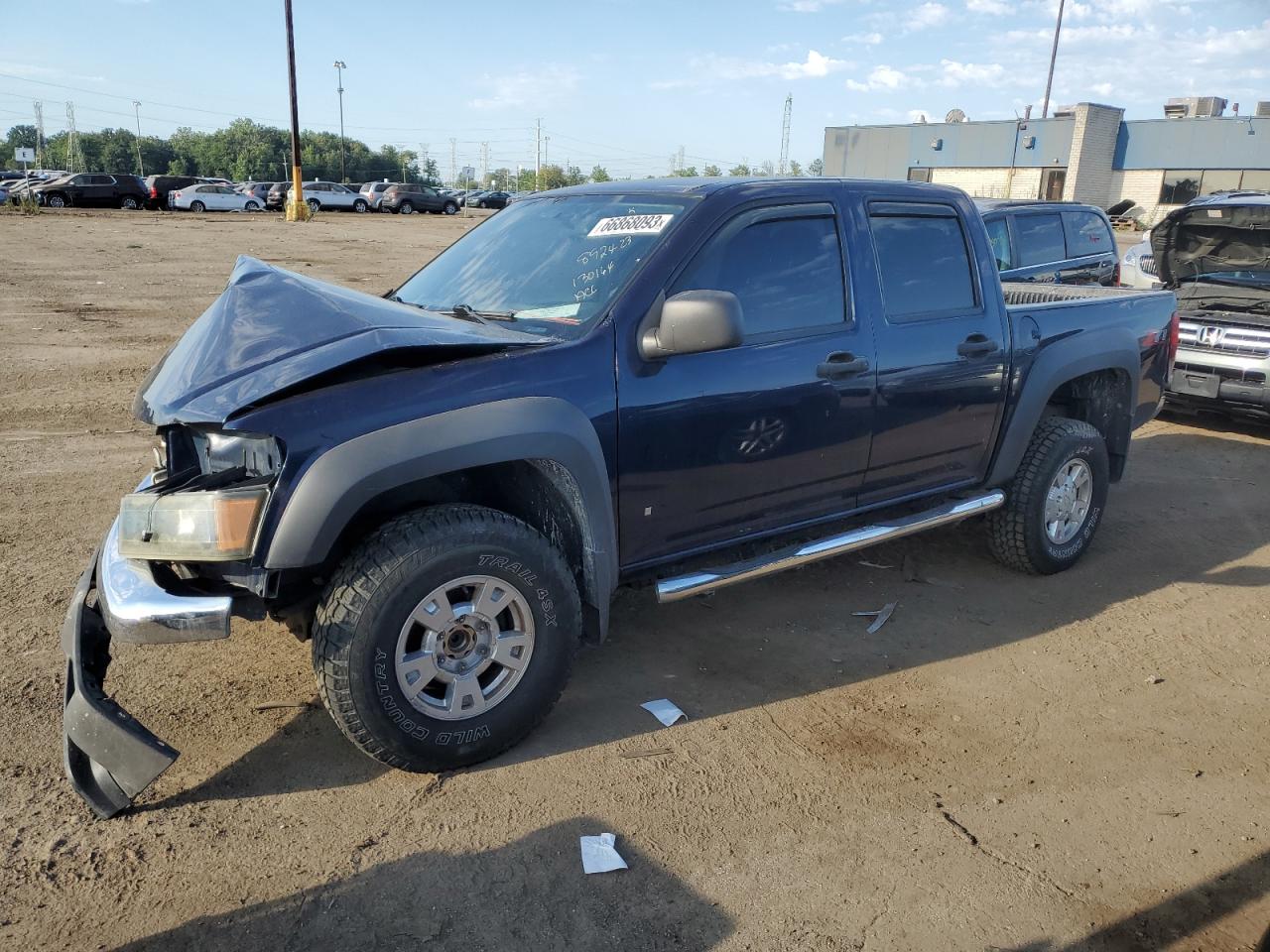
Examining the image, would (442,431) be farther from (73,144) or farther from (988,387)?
(73,144)

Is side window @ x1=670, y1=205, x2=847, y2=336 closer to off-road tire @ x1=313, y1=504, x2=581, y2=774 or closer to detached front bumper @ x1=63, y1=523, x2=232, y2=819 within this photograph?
off-road tire @ x1=313, y1=504, x2=581, y2=774

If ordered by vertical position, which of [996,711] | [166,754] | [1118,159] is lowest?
[996,711]

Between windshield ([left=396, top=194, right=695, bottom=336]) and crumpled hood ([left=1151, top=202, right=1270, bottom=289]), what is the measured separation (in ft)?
21.4

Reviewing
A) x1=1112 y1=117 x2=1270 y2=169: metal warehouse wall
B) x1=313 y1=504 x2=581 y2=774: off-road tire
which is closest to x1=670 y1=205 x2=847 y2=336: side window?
x1=313 y1=504 x2=581 y2=774: off-road tire

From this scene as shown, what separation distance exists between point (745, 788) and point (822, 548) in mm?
1182

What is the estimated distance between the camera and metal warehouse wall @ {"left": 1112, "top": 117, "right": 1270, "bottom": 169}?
4191 cm

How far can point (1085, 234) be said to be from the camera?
10422 millimetres

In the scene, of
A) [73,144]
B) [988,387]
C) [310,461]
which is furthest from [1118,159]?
[73,144]

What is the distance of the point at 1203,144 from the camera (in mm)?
43625

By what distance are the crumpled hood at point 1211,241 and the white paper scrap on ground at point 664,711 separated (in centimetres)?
715

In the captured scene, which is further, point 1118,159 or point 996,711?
point 1118,159

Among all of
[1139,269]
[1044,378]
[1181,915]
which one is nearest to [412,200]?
[1139,269]

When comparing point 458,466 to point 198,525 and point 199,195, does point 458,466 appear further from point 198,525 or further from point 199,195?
point 199,195

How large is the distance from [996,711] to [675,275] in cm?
212
